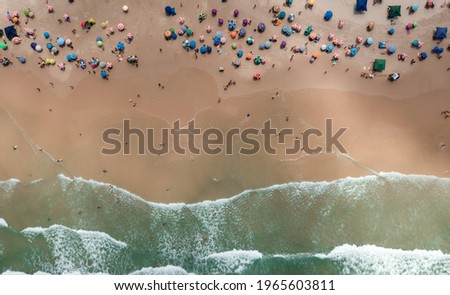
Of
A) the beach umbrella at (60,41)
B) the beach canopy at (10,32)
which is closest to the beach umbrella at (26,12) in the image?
the beach canopy at (10,32)

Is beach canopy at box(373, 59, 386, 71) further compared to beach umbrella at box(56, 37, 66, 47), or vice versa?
beach umbrella at box(56, 37, 66, 47)

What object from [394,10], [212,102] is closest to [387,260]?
[212,102]

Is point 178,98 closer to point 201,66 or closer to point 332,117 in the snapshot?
point 201,66

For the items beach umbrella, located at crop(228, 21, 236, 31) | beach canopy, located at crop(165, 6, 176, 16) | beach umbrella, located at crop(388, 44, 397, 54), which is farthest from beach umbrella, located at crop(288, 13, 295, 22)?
beach canopy, located at crop(165, 6, 176, 16)

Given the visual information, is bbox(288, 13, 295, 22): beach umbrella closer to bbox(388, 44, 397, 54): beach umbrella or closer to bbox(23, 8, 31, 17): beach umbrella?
bbox(388, 44, 397, 54): beach umbrella

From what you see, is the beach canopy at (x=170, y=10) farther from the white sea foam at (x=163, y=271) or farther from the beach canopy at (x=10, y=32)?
the white sea foam at (x=163, y=271)

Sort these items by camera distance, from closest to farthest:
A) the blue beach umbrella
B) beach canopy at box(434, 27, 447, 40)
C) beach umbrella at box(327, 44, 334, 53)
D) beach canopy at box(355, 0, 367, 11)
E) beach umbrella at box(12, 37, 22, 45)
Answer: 1. beach canopy at box(434, 27, 447, 40)
2. beach canopy at box(355, 0, 367, 11)
3. beach umbrella at box(327, 44, 334, 53)
4. the blue beach umbrella
5. beach umbrella at box(12, 37, 22, 45)
